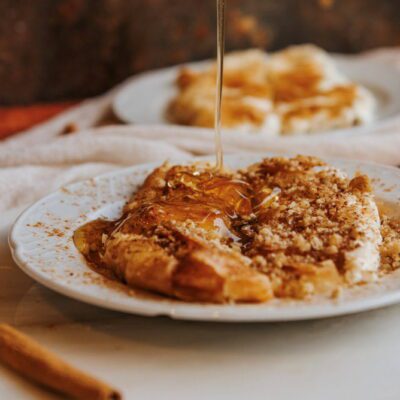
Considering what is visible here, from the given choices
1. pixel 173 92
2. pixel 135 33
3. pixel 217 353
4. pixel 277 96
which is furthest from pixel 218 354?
pixel 135 33

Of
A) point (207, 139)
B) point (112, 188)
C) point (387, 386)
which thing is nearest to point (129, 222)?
point (112, 188)

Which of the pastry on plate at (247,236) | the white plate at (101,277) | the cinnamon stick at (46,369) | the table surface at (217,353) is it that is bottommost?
the table surface at (217,353)

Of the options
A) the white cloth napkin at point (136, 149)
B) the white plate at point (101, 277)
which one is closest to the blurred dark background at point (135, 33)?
the white cloth napkin at point (136, 149)

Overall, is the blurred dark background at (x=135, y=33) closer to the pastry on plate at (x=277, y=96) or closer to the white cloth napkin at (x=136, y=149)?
the pastry on plate at (x=277, y=96)

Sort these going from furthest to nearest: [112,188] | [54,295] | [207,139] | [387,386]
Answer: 1. [207,139]
2. [112,188]
3. [54,295]
4. [387,386]

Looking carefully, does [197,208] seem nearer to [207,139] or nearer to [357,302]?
[357,302]
